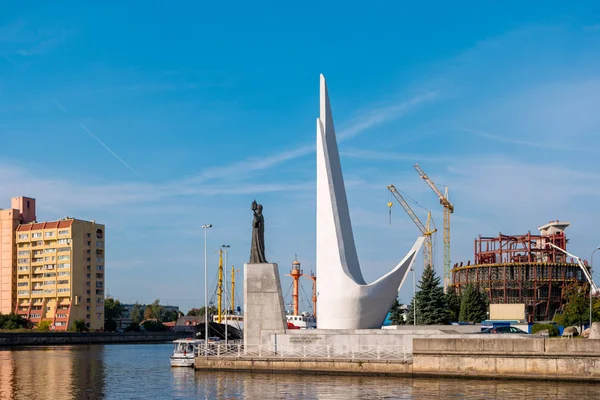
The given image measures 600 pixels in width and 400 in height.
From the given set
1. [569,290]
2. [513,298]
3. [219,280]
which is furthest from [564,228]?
[219,280]

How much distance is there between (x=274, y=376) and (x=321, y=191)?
10.1 m

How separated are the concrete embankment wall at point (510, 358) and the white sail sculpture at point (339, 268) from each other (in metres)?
5.35

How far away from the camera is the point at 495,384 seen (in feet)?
Result: 92.6

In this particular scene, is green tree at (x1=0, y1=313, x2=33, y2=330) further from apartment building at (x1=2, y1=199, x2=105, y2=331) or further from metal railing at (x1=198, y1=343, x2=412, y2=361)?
metal railing at (x1=198, y1=343, x2=412, y2=361)

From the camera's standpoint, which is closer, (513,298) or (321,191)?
(321,191)

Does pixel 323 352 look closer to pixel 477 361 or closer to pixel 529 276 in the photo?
pixel 477 361

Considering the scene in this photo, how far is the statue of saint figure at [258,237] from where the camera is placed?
120 feet

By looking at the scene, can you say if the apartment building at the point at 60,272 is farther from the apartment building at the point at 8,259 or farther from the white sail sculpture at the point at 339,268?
the white sail sculpture at the point at 339,268

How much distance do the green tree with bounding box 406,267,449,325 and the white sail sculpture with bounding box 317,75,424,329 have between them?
1551cm

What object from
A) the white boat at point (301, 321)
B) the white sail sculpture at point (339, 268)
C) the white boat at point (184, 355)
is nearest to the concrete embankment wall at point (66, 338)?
the white boat at point (301, 321)

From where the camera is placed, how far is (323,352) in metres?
34.0

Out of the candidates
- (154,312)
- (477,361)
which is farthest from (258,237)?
(154,312)

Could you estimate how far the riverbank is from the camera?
95.0ft

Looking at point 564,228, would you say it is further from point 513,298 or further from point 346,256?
point 346,256
